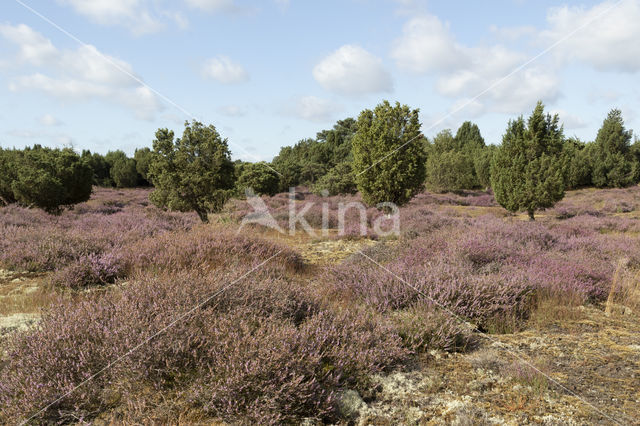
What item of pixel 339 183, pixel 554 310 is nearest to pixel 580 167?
pixel 339 183

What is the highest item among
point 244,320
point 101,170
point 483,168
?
point 101,170

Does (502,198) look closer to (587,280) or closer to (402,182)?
(402,182)

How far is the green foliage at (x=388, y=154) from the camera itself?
46.9 feet

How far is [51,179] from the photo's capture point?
14.1 metres

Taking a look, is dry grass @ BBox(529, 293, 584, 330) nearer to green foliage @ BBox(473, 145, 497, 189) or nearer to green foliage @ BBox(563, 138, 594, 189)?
green foliage @ BBox(473, 145, 497, 189)

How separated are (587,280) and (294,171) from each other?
38259 mm

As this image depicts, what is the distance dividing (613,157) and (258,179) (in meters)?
34.1

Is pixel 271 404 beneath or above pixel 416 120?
beneath

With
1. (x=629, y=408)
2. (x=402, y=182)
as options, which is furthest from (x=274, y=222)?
(x=629, y=408)

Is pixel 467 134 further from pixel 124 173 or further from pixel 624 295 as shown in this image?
pixel 624 295

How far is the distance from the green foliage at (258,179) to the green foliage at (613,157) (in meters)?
32.0

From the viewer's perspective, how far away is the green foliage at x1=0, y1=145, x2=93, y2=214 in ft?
46.1

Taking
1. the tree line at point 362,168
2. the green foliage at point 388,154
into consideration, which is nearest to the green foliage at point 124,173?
the tree line at point 362,168

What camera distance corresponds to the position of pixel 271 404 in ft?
7.66
